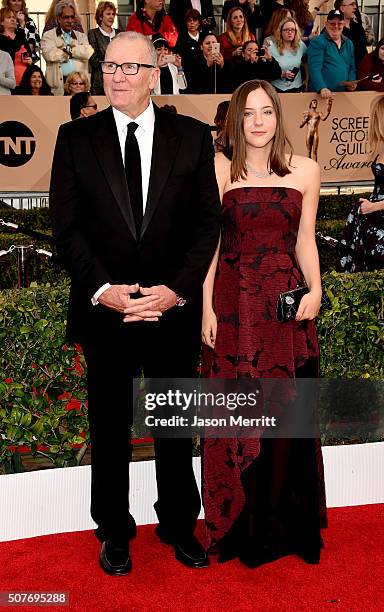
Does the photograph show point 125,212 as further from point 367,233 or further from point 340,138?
point 340,138

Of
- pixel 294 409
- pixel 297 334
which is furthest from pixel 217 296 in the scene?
pixel 294 409

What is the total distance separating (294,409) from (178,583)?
94 cm

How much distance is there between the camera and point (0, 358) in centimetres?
423

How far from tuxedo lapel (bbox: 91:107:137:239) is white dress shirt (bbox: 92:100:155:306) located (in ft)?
→ 0.10

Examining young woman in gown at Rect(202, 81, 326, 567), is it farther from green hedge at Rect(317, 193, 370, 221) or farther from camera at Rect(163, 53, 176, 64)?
green hedge at Rect(317, 193, 370, 221)

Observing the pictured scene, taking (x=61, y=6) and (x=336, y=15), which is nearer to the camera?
(x=61, y=6)

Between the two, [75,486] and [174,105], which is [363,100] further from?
[75,486]

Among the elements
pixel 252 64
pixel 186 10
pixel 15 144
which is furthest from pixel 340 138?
pixel 15 144

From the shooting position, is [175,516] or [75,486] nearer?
[175,516]

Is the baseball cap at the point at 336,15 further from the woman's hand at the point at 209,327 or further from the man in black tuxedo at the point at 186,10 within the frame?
the woman's hand at the point at 209,327

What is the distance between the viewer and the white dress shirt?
3562mm

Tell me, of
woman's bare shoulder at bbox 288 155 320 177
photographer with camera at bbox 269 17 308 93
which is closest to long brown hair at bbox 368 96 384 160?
woman's bare shoulder at bbox 288 155 320 177

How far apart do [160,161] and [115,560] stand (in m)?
1.78

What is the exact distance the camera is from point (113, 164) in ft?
11.5
